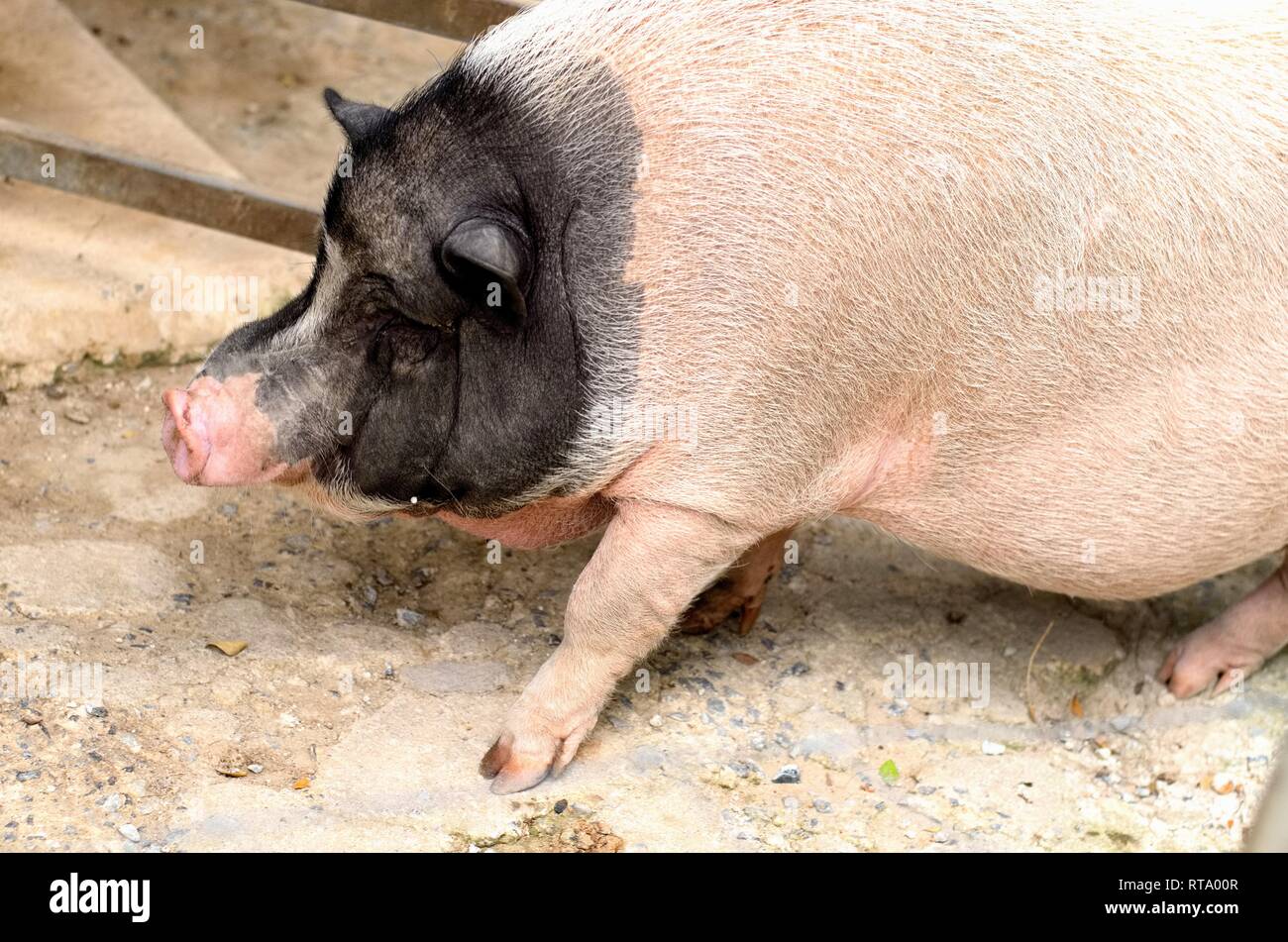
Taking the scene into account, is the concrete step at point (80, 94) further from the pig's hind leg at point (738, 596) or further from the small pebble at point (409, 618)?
the pig's hind leg at point (738, 596)

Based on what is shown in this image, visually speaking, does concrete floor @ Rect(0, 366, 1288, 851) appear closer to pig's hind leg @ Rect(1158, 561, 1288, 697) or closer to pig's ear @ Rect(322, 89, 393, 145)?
pig's hind leg @ Rect(1158, 561, 1288, 697)

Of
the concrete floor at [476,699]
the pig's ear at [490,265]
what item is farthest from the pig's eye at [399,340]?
the concrete floor at [476,699]

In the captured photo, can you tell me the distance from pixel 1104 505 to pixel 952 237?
38.0 inches

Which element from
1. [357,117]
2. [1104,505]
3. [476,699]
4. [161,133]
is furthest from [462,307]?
[161,133]

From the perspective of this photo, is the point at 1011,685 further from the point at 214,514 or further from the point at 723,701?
the point at 214,514

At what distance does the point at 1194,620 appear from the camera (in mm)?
5477

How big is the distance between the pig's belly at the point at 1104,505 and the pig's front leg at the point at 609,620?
616 millimetres

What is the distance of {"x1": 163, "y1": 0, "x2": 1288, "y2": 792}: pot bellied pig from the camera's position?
3.79 m

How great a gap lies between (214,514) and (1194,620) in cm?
348

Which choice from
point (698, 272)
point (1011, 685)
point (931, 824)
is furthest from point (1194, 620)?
point (698, 272)

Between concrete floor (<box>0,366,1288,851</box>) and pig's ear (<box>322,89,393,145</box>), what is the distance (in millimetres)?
1547

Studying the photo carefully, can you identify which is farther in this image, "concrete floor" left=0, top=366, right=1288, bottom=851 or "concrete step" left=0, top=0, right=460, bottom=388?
"concrete step" left=0, top=0, right=460, bottom=388

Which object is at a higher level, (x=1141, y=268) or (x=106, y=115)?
(x=106, y=115)

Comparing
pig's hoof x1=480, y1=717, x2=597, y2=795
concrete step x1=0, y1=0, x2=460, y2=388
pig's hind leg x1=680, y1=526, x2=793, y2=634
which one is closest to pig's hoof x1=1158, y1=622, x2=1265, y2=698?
pig's hind leg x1=680, y1=526, x2=793, y2=634
